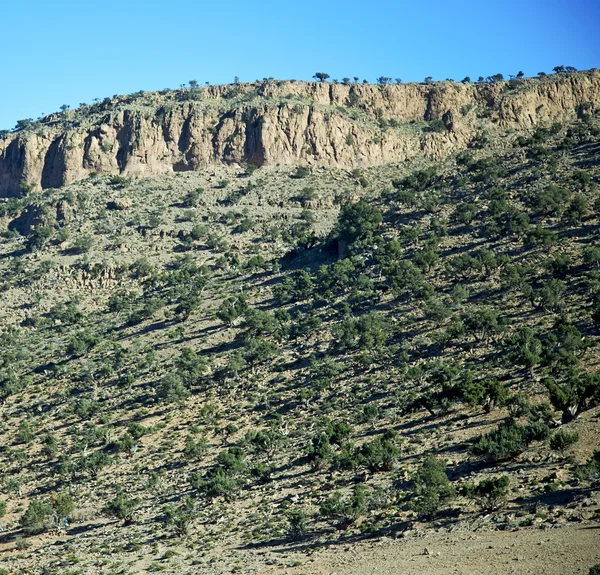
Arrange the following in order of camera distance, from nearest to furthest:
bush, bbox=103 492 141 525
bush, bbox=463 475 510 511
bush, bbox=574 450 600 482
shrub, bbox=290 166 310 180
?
bush, bbox=574 450 600 482 < bush, bbox=463 475 510 511 < bush, bbox=103 492 141 525 < shrub, bbox=290 166 310 180

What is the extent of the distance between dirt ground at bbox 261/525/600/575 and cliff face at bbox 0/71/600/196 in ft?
283

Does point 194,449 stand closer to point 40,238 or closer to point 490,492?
point 490,492

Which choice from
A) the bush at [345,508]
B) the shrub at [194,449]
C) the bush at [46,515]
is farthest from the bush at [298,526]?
the bush at [46,515]

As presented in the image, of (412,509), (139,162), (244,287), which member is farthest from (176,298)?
(412,509)

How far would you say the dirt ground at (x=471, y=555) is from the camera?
2573cm

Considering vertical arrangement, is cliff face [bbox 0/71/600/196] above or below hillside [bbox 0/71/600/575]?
above

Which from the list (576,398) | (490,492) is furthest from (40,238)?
(490,492)

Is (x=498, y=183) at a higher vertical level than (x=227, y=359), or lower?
higher

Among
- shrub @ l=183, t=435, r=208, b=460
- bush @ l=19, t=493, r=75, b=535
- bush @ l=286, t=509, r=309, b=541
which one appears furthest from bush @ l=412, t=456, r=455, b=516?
bush @ l=19, t=493, r=75, b=535

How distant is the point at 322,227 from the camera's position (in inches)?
3752

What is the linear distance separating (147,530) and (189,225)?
61.1 metres

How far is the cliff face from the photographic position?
112938mm

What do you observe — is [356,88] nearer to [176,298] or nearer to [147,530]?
[176,298]

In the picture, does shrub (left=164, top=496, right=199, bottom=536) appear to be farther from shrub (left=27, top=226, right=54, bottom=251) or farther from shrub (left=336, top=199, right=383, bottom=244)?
shrub (left=27, top=226, right=54, bottom=251)
